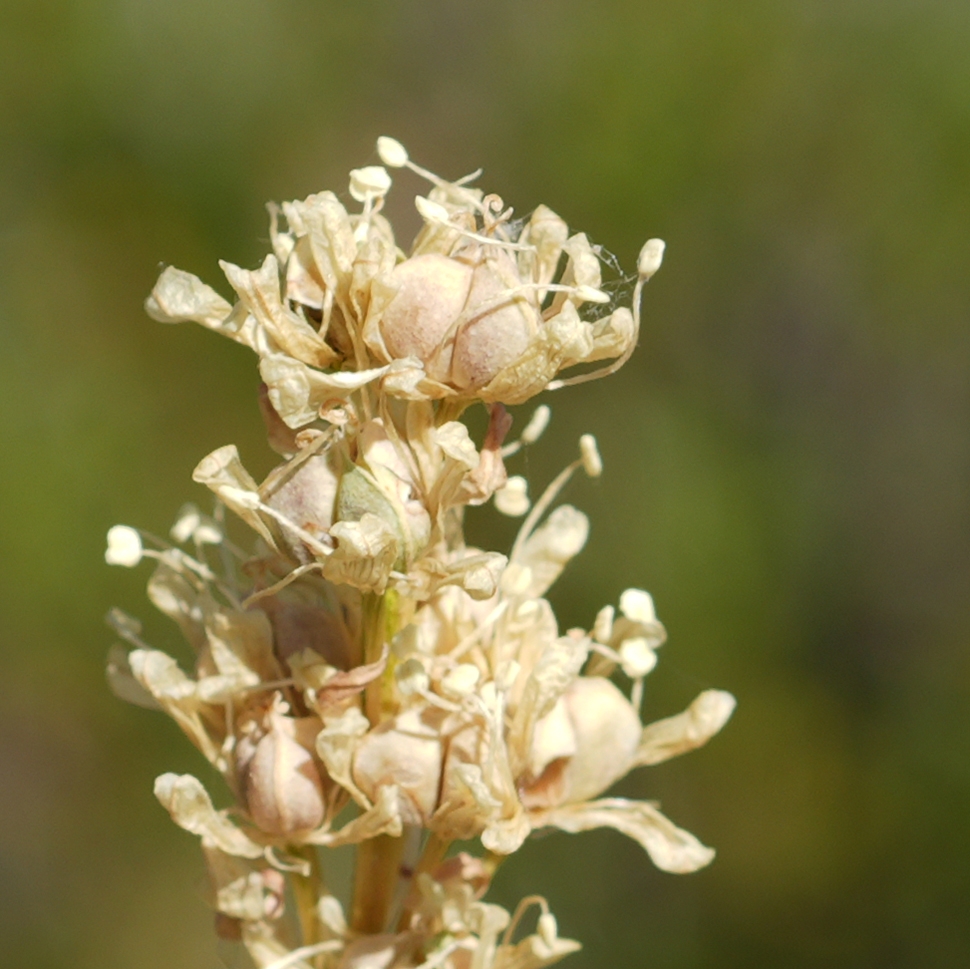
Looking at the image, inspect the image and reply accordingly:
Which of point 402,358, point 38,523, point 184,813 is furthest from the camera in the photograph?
point 38,523

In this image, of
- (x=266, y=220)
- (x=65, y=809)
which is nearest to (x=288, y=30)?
(x=266, y=220)

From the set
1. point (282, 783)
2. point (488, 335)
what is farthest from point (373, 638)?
point (488, 335)

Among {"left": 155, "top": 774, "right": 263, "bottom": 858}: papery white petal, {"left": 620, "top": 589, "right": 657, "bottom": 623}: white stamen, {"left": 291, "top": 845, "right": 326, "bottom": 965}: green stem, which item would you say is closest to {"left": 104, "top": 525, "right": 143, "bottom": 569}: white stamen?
{"left": 155, "top": 774, "right": 263, "bottom": 858}: papery white petal

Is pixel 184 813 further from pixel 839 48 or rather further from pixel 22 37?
pixel 839 48

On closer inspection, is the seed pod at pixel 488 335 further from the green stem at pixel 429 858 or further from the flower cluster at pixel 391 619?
the green stem at pixel 429 858

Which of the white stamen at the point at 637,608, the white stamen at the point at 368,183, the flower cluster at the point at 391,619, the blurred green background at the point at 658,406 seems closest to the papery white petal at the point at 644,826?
the flower cluster at the point at 391,619

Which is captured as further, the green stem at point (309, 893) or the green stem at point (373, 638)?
the green stem at point (309, 893)

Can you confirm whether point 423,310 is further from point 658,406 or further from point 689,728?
point 658,406
